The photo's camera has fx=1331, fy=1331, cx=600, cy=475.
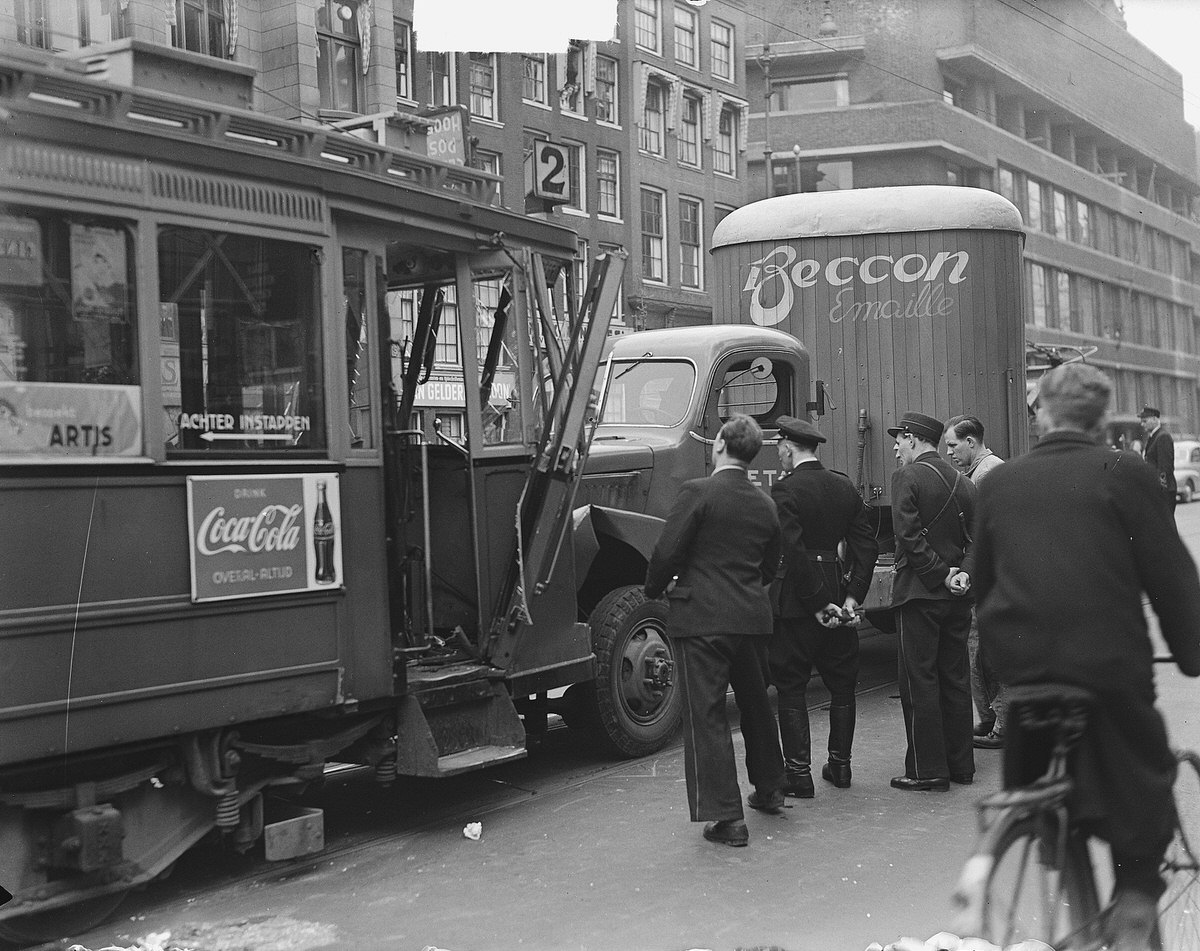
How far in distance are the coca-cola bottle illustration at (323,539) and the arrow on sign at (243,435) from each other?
0.88ft

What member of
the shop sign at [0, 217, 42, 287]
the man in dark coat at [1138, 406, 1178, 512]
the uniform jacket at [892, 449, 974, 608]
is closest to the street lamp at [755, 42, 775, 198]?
the man in dark coat at [1138, 406, 1178, 512]

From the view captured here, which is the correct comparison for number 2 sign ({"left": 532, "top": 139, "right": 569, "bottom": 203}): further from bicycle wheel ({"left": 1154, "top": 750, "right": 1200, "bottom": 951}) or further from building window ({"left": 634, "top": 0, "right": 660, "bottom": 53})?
building window ({"left": 634, "top": 0, "right": 660, "bottom": 53})

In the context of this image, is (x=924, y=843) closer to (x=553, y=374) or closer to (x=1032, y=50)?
(x=553, y=374)

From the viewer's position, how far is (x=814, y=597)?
22.4ft

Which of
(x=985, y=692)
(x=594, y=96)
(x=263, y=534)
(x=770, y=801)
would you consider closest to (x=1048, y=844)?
(x=770, y=801)

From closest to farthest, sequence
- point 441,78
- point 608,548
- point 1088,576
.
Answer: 1. point 1088,576
2. point 608,548
3. point 441,78

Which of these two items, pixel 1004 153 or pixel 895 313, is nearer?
pixel 895 313

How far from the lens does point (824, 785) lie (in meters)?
7.13

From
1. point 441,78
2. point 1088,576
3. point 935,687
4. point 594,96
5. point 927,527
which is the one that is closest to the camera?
point 1088,576

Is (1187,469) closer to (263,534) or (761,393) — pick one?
(761,393)

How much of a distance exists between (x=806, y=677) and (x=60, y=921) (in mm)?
3682

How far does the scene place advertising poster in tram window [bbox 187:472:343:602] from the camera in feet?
17.1

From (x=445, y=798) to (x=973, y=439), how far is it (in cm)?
384

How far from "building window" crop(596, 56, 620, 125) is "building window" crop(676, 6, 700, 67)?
250 centimetres
